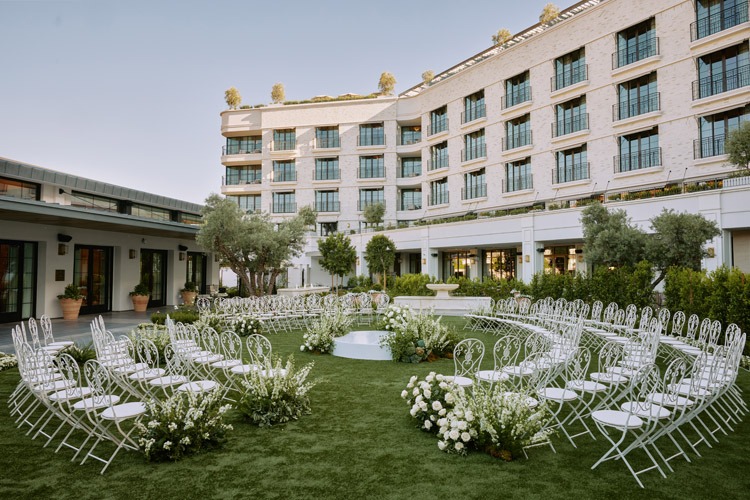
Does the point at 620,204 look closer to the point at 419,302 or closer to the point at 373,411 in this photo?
the point at 419,302

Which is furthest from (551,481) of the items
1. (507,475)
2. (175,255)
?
(175,255)

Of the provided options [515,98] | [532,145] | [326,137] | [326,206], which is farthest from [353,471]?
[326,137]

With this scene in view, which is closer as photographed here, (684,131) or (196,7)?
(196,7)

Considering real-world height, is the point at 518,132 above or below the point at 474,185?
above

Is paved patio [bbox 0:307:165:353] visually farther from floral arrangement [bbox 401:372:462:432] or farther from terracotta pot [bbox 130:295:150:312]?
floral arrangement [bbox 401:372:462:432]

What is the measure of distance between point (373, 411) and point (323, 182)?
34.2 m

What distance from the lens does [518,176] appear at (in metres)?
27.6

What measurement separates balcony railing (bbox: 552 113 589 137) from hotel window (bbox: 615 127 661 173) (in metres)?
2.21

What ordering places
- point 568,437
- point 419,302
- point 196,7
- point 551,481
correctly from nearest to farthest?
point 551,481
point 568,437
point 196,7
point 419,302

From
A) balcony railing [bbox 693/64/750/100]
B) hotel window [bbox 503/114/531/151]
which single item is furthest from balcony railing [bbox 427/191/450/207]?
balcony railing [bbox 693/64/750/100]

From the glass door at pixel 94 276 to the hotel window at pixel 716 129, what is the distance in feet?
81.9

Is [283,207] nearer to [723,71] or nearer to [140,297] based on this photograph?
[140,297]

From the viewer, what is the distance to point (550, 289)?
51.5 feet

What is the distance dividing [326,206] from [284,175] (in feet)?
16.5
